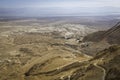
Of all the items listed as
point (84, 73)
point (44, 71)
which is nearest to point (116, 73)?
point (84, 73)

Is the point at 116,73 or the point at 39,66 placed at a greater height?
the point at 116,73

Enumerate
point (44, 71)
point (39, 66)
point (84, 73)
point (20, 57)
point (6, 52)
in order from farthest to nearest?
point (6, 52) < point (20, 57) < point (39, 66) < point (44, 71) < point (84, 73)

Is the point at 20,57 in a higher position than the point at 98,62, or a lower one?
lower

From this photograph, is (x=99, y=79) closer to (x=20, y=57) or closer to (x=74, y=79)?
(x=74, y=79)

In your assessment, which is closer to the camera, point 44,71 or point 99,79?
point 99,79

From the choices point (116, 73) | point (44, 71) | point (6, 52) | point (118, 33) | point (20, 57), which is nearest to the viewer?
point (116, 73)

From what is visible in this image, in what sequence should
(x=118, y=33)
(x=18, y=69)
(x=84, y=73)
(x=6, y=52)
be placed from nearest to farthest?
(x=84, y=73)
(x=18, y=69)
(x=6, y=52)
(x=118, y=33)

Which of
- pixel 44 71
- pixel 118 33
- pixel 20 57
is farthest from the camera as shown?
pixel 118 33

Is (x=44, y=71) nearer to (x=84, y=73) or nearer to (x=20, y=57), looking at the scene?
(x=84, y=73)

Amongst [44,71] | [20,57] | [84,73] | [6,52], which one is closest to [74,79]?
[84,73]
